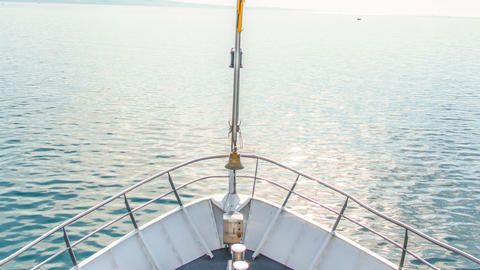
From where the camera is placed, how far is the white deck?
880 centimetres

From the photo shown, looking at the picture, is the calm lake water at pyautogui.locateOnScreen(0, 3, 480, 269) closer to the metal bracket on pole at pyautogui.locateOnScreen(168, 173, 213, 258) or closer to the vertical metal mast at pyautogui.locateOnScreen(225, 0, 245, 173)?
the metal bracket on pole at pyautogui.locateOnScreen(168, 173, 213, 258)

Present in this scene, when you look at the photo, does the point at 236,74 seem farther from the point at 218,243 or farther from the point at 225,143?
the point at 225,143

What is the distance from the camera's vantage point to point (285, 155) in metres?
29.1

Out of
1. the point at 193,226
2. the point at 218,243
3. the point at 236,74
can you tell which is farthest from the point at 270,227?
the point at 236,74

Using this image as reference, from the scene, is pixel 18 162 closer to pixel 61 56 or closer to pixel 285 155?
pixel 285 155

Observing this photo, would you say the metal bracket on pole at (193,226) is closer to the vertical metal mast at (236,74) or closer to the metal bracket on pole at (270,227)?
the metal bracket on pole at (270,227)

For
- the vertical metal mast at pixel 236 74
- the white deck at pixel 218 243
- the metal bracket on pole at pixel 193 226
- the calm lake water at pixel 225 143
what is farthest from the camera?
the calm lake water at pixel 225 143

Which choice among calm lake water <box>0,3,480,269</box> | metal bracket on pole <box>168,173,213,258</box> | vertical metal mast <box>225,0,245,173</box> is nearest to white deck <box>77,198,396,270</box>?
metal bracket on pole <box>168,173,213,258</box>

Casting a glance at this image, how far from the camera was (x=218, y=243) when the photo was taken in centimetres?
1016

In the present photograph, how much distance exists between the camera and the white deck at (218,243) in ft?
28.9

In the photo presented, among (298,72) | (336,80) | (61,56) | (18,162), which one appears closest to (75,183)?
(18,162)

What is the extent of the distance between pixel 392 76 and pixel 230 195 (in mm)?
64878

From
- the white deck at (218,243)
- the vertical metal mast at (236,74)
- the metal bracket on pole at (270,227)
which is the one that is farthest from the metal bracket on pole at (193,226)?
the vertical metal mast at (236,74)

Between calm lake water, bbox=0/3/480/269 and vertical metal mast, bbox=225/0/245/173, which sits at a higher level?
vertical metal mast, bbox=225/0/245/173
